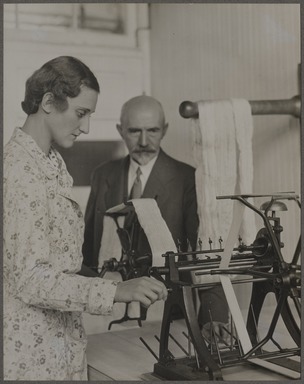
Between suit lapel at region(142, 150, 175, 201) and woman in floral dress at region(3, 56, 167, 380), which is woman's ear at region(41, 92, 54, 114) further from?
suit lapel at region(142, 150, 175, 201)

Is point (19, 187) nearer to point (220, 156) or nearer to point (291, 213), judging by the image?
point (220, 156)

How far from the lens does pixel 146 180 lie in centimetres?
213

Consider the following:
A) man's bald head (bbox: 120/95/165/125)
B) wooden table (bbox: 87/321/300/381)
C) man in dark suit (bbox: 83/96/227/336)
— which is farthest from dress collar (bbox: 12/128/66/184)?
man's bald head (bbox: 120/95/165/125)

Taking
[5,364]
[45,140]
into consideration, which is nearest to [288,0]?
[45,140]

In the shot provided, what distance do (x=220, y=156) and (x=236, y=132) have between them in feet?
0.30

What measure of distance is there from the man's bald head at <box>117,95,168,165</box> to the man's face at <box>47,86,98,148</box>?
2.16 ft

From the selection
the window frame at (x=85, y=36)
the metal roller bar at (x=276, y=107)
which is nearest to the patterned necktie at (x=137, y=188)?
the metal roller bar at (x=276, y=107)

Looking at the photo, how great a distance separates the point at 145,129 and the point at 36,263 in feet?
3.13

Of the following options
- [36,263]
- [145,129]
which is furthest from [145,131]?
[36,263]

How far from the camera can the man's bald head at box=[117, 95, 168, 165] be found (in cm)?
213

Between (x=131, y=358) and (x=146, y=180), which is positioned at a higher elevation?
(x=146, y=180)

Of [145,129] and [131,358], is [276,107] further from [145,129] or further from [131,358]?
[131,358]

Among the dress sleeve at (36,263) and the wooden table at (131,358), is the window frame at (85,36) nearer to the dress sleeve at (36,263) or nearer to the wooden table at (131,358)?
the dress sleeve at (36,263)

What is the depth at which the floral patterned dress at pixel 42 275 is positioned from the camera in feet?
4.17
